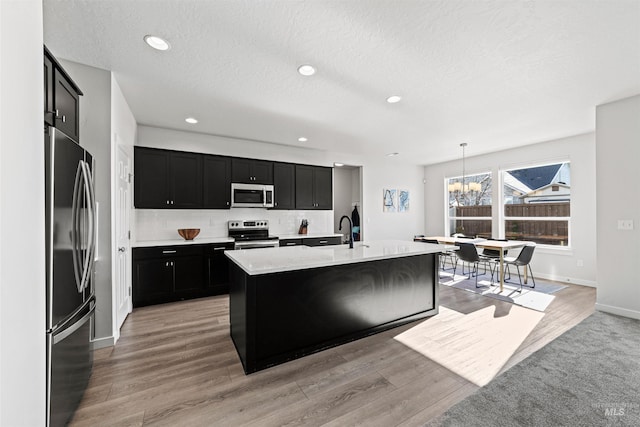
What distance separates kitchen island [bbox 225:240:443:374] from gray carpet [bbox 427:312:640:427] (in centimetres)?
110

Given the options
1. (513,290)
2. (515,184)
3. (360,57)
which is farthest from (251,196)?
(515,184)

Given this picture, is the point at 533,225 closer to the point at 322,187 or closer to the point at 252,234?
the point at 322,187

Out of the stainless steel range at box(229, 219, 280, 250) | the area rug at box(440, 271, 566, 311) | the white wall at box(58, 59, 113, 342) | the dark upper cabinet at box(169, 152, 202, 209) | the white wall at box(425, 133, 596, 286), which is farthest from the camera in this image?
the white wall at box(425, 133, 596, 286)

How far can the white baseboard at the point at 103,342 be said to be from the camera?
8.35 ft

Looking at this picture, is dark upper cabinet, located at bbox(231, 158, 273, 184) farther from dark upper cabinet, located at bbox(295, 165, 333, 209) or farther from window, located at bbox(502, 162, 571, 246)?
window, located at bbox(502, 162, 571, 246)

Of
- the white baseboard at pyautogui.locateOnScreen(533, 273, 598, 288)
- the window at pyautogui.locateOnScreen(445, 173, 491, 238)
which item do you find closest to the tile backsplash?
the window at pyautogui.locateOnScreen(445, 173, 491, 238)

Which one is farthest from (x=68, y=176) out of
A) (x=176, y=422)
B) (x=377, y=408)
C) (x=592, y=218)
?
(x=592, y=218)

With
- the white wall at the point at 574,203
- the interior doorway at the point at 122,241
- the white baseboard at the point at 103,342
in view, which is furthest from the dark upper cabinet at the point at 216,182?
the white wall at the point at 574,203

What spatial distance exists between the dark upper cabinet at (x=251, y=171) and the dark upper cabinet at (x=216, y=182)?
117mm

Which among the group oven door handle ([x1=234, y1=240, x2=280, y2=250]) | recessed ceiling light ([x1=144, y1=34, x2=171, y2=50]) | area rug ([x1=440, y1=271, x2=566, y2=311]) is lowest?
area rug ([x1=440, y1=271, x2=566, y2=311])

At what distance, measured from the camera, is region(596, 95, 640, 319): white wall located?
10.7ft

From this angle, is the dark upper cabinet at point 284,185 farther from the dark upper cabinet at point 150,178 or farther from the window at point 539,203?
the window at point 539,203

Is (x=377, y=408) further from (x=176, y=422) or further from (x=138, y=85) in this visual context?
(x=138, y=85)
